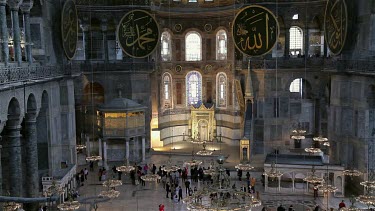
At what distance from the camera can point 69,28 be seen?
17125 millimetres

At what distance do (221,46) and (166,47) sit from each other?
10.4 feet

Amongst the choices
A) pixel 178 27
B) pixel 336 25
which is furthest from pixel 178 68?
pixel 336 25

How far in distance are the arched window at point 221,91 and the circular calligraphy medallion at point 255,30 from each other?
45.1 ft

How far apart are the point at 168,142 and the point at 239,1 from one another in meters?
8.67

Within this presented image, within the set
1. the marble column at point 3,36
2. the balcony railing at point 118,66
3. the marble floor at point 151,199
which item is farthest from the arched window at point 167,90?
the marble column at point 3,36

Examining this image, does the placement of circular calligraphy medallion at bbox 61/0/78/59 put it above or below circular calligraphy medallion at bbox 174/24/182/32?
below

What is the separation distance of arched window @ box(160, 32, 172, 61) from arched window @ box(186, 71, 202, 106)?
5.55 ft

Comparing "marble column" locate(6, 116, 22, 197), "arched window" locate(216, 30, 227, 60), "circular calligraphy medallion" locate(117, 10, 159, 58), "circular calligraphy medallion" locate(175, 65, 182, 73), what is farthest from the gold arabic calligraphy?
"circular calligraphy medallion" locate(175, 65, 182, 73)

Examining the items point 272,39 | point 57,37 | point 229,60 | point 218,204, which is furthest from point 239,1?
point 218,204

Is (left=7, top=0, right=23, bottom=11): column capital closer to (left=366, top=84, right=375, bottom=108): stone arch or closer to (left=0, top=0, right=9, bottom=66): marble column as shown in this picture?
(left=0, top=0, right=9, bottom=66): marble column

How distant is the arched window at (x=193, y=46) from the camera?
2677cm

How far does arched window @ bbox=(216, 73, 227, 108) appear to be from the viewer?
87.1ft

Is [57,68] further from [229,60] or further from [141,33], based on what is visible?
[229,60]

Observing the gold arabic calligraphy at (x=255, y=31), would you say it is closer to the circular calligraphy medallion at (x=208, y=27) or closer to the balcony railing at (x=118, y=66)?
the balcony railing at (x=118, y=66)
